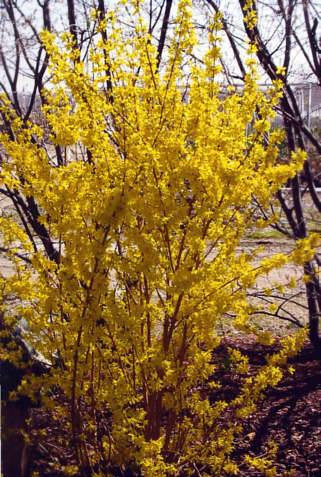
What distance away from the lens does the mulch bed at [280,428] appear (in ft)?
9.44

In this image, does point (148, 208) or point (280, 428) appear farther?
point (280, 428)

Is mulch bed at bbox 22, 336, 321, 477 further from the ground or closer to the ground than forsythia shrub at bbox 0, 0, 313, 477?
closer to the ground

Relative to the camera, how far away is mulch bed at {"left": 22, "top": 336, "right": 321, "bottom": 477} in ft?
9.44

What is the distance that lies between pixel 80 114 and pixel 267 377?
5.23 feet

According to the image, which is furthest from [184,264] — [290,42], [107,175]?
[290,42]

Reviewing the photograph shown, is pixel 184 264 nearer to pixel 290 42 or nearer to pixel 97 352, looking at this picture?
pixel 97 352

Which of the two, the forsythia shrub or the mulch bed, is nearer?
the forsythia shrub

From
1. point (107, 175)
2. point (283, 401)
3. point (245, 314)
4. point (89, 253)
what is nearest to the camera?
point (89, 253)

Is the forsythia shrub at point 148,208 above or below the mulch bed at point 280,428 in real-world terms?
above

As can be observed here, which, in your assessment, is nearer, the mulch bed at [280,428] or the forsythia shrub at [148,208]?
the forsythia shrub at [148,208]

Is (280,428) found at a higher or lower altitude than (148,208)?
lower

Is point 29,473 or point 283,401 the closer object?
point 29,473

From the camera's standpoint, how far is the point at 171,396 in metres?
2.28

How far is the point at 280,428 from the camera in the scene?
10.8ft
